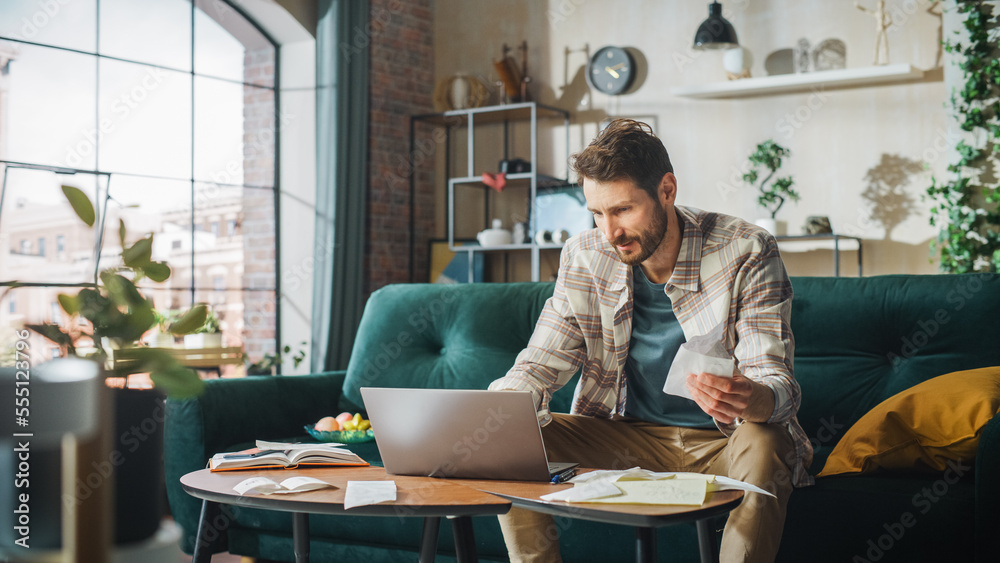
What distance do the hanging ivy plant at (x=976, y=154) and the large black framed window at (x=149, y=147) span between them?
3.38 metres

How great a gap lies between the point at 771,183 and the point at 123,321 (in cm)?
439

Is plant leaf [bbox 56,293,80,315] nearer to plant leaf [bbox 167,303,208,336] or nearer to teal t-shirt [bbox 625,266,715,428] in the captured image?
plant leaf [bbox 167,303,208,336]

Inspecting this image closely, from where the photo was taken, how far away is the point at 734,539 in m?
1.51

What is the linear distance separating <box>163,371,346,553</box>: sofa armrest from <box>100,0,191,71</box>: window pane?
2.63 meters

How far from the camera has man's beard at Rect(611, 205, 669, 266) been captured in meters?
2.00

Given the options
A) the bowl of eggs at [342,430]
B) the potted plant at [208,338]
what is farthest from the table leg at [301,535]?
the potted plant at [208,338]

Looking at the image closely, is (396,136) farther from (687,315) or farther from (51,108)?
(687,315)

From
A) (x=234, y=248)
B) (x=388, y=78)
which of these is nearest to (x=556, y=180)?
(x=388, y=78)

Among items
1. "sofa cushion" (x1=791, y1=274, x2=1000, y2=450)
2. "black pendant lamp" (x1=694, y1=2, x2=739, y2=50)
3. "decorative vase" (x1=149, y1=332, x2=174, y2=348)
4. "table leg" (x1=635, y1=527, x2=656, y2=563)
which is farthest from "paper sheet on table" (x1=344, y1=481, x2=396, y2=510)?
"black pendant lamp" (x1=694, y1=2, x2=739, y2=50)

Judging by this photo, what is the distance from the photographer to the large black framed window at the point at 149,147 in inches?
174

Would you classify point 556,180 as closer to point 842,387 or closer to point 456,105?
point 456,105

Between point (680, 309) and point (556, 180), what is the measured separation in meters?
3.41

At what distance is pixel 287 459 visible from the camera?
5.80ft

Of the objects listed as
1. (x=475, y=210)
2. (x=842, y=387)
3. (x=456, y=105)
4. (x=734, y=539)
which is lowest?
(x=734, y=539)
